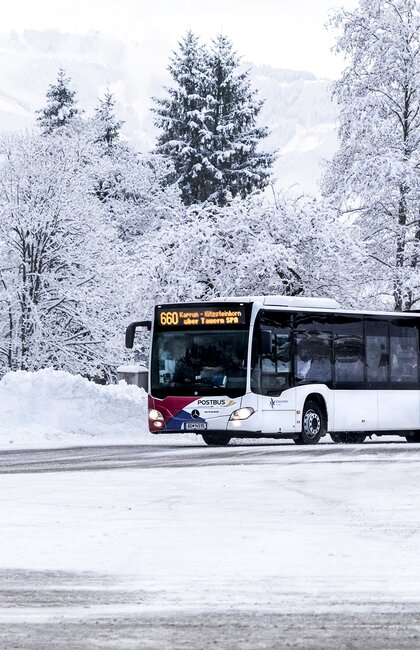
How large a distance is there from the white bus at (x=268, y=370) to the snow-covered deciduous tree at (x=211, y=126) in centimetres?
4037

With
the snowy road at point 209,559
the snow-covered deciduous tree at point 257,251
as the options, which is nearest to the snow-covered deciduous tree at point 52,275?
the snow-covered deciduous tree at point 257,251

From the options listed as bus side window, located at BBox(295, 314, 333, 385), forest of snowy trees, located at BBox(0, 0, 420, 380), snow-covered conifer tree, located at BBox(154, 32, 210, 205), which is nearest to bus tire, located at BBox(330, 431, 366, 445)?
bus side window, located at BBox(295, 314, 333, 385)

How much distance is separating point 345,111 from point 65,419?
17828 millimetres

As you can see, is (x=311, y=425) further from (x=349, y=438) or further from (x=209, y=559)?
(x=209, y=559)

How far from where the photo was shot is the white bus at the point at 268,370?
2825 cm

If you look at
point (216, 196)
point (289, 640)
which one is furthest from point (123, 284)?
point (289, 640)

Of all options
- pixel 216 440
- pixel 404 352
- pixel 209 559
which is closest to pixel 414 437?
pixel 404 352

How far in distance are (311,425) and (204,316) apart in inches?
126

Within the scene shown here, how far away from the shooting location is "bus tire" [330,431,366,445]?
32312 millimetres

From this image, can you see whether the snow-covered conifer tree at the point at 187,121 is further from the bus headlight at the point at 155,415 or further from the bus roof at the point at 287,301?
the bus headlight at the point at 155,415

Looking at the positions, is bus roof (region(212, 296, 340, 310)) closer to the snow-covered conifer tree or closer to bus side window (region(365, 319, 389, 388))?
bus side window (region(365, 319, 389, 388))

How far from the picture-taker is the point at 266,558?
1065 centimetres

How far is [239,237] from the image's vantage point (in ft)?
138

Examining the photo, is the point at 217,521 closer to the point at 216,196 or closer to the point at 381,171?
the point at 381,171
